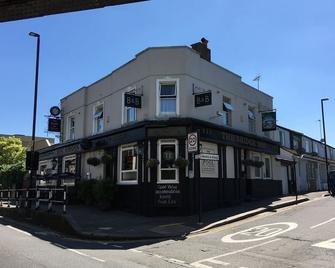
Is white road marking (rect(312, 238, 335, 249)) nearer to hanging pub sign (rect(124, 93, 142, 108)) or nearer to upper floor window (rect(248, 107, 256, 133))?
hanging pub sign (rect(124, 93, 142, 108))

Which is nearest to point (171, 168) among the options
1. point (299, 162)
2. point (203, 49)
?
point (203, 49)

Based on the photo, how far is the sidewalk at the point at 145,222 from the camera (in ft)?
47.5

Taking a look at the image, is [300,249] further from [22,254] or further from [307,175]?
[307,175]

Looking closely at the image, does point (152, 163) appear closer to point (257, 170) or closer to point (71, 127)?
point (257, 170)

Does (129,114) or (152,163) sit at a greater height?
(129,114)

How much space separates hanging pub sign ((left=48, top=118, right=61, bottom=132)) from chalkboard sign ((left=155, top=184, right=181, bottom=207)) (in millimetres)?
12043

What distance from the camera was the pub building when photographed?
1922cm

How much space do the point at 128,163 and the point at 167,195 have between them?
3.24 m

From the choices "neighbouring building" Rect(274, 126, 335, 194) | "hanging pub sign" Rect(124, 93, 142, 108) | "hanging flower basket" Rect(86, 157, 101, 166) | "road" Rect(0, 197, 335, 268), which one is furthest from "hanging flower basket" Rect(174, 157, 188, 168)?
"neighbouring building" Rect(274, 126, 335, 194)

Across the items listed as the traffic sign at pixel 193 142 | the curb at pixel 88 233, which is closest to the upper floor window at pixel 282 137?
the curb at pixel 88 233

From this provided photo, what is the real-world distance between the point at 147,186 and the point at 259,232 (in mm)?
6585

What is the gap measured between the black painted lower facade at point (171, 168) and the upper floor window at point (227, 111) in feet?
2.99

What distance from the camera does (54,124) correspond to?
28547mm

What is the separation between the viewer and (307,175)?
38.4 metres
